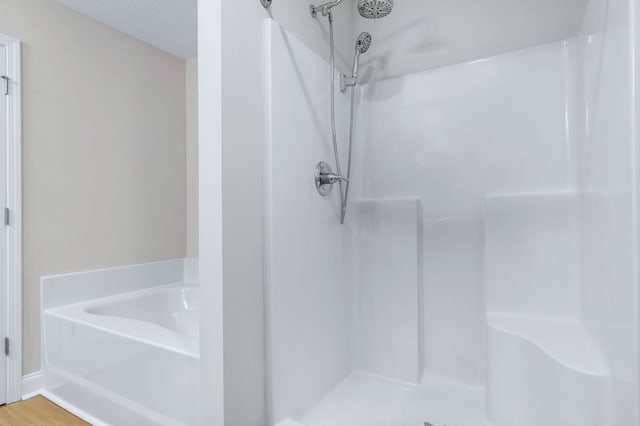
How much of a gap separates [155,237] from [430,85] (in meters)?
2.19

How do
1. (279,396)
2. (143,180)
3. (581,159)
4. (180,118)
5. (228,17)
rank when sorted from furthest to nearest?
(180,118) → (143,180) → (581,159) → (279,396) → (228,17)

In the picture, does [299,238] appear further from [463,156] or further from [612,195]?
[612,195]

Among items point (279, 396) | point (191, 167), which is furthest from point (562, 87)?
point (191, 167)

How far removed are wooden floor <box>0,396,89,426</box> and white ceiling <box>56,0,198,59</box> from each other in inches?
92.5

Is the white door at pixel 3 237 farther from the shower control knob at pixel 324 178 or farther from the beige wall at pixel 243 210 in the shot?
the shower control knob at pixel 324 178

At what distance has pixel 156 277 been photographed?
2.69 metres

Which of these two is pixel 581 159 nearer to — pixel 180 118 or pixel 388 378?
pixel 388 378

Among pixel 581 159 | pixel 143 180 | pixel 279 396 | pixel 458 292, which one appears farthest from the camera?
pixel 143 180

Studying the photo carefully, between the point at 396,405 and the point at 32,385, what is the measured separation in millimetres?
2037

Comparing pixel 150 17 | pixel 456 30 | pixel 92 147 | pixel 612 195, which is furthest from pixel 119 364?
pixel 456 30

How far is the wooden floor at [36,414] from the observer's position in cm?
177

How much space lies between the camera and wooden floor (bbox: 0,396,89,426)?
69.7 inches

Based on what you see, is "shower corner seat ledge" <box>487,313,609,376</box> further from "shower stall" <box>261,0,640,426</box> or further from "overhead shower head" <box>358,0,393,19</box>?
"overhead shower head" <box>358,0,393,19</box>

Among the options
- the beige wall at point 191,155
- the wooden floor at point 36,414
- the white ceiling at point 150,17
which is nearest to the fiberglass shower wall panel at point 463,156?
the white ceiling at point 150,17
